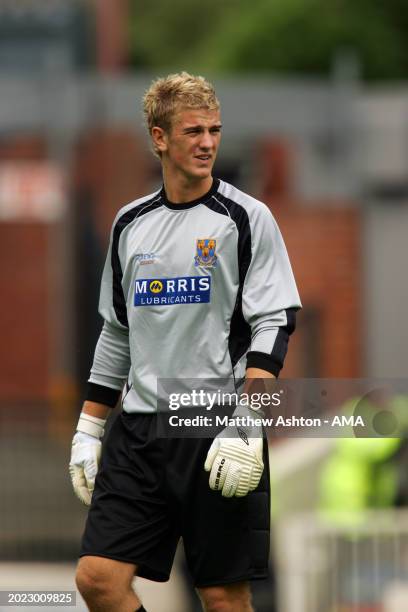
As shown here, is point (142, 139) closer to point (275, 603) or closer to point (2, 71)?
point (2, 71)

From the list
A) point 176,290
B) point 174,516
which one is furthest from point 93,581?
point 176,290

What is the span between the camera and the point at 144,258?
4898 mm

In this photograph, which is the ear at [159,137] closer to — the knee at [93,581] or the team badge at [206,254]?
the team badge at [206,254]

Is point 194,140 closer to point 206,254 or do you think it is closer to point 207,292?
point 206,254

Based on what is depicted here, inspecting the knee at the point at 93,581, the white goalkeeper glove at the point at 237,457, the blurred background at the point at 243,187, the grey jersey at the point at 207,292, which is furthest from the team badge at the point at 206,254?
the blurred background at the point at 243,187

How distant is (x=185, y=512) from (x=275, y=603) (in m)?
6.08

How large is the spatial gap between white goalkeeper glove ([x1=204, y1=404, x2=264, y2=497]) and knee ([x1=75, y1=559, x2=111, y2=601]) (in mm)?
466

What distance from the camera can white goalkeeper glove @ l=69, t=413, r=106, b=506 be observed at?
5102 mm

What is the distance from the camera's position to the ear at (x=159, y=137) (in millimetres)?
4918

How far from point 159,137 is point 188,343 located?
67 cm

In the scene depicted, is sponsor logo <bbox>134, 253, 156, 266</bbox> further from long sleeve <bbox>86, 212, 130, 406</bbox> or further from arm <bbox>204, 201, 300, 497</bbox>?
arm <bbox>204, 201, 300, 497</bbox>

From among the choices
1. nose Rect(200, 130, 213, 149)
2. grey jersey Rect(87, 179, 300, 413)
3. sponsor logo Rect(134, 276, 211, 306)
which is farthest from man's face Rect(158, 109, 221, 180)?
sponsor logo Rect(134, 276, 211, 306)

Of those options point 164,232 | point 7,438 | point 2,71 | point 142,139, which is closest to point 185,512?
point 164,232

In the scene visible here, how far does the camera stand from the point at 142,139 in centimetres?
2238
